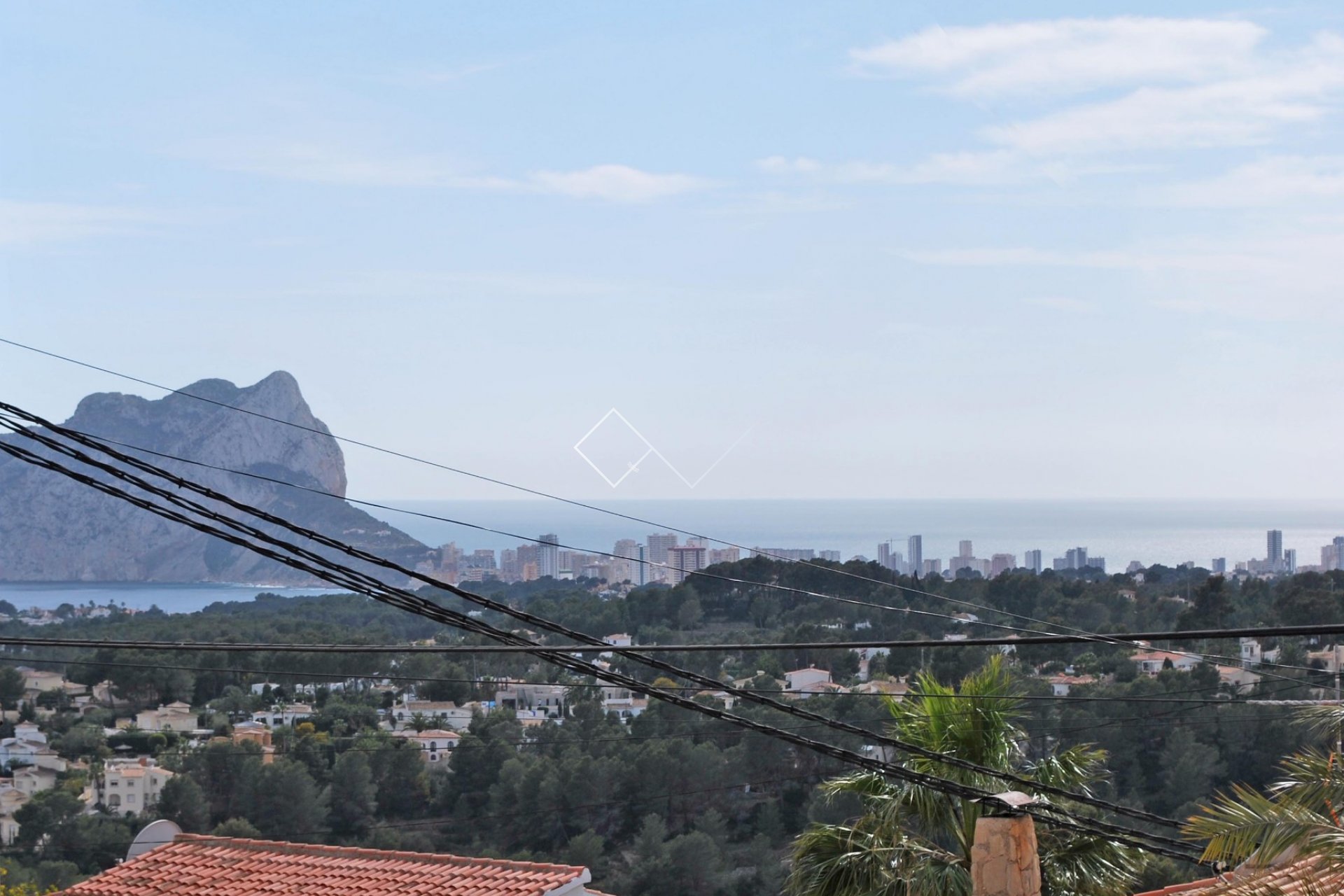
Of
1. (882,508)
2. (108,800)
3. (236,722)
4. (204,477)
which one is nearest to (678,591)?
(236,722)

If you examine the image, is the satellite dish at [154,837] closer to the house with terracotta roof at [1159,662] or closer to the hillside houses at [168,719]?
the house with terracotta roof at [1159,662]

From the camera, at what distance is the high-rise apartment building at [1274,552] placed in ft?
168

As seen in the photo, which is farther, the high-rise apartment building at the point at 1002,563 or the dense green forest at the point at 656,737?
the high-rise apartment building at the point at 1002,563

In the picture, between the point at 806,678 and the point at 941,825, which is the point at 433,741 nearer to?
the point at 806,678

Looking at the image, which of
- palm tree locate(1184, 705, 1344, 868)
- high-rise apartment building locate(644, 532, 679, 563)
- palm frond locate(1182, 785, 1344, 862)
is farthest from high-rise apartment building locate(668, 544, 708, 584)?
palm frond locate(1182, 785, 1344, 862)

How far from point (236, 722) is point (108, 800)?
19.6 ft

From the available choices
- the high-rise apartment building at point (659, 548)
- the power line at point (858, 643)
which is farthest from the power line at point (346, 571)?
the high-rise apartment building at point (659, 548)

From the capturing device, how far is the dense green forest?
28203 millimetres

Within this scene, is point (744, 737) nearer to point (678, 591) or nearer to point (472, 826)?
A: point (472, 826)

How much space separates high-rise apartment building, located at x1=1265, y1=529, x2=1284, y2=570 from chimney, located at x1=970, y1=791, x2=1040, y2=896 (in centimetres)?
4698

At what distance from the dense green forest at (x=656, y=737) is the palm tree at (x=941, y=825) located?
1534 centimetres

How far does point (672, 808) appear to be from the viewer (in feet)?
103

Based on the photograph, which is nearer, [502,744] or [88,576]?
[502,744]

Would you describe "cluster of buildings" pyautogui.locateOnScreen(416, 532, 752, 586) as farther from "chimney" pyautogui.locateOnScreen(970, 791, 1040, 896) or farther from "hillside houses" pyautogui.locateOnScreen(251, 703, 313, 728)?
"chimney" pyautogui.locateOnScreen(970, 791, 1040, 896)
